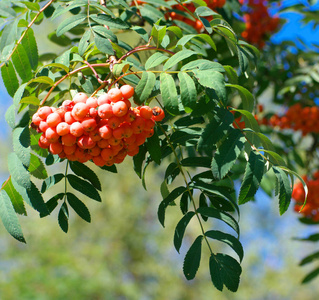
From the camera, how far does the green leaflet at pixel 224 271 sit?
1026 millimetres

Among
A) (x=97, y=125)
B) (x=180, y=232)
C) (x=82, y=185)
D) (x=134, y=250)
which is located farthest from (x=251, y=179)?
(x=134, y=250)

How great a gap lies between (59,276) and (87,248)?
1932 mm

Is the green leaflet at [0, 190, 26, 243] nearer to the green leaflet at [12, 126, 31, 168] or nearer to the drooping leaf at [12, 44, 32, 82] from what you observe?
the green leaflet at [12, 126, 31, 168]

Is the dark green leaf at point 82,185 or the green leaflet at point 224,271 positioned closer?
the green leaflet at point 224,271

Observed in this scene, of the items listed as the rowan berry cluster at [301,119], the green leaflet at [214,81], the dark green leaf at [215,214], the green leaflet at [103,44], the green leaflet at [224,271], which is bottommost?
the rowan berry cluster at [301,119]

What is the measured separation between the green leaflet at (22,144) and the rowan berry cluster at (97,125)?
0.05 m

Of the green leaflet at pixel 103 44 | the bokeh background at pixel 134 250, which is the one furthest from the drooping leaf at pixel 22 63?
the bokeh background at pixel 134 250

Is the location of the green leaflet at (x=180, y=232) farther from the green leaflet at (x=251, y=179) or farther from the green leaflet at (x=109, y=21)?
the green leaflet at (x=109, y=21)

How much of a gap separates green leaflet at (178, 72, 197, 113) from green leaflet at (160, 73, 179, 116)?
0.02m

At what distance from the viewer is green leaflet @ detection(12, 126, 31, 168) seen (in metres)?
1.03

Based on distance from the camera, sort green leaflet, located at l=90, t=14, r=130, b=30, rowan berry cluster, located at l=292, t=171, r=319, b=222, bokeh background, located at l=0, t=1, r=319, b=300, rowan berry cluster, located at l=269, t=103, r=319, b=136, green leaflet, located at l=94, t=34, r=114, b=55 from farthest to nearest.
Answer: bokeh background, located at l=0, t=1, r=319, b=300 → rowan berry cluster, located at l=269, t=103, r=319, b=136 → rowan berry cluster, located at l=292, t=171, r=319, b=222 → green leaflet, located at l=90, t=14, r=130, b=30 → green leaflet, located at l=94, t=34, r=114, b=55

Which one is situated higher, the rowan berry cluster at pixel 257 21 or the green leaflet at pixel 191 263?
the rowan berry cluster at pixel 257 21

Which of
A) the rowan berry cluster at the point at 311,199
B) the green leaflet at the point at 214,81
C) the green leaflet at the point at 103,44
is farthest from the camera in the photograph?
the rowan berry cluster at the point at 311,199

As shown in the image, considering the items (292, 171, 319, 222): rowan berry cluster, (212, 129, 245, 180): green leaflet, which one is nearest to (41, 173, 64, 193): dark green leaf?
(212, 129, 245, 180): green leaflet
